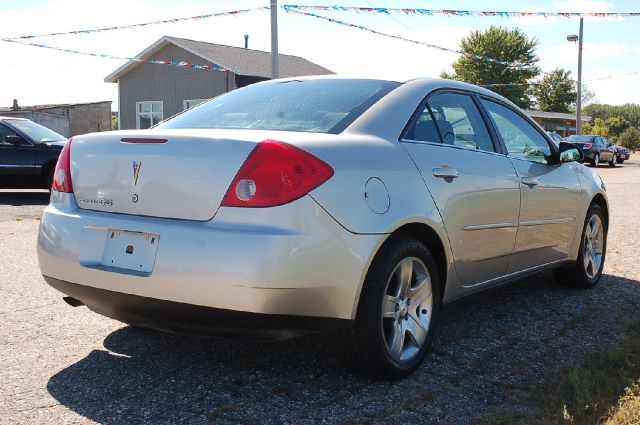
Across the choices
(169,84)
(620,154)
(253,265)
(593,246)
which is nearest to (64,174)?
(253,265)

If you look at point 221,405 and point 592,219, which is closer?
point 221,405

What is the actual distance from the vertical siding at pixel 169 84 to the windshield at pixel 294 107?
27.0 meters

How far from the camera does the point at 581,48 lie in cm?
3378

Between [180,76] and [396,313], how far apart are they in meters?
30.7

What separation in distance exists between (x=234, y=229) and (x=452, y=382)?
52.8 inches

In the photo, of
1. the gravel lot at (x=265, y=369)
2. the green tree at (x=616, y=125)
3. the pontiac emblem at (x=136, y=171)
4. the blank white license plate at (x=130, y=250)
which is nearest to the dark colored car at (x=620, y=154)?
the gravel lot at (x=265, y=369)

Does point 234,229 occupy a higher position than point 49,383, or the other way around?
point 234,229

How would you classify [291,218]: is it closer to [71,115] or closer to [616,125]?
[71,115]

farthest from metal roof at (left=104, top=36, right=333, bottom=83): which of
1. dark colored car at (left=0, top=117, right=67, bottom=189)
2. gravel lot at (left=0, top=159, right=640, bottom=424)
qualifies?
gravel lot at (left=0, top=159, right=640, bottom=424)

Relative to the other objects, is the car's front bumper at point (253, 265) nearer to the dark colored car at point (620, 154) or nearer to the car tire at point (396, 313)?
the car tire at point (396, 313)

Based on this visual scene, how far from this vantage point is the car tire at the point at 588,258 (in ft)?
17.7

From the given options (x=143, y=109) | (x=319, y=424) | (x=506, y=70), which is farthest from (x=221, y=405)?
(x=506, y=70)

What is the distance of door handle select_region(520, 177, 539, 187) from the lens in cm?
445

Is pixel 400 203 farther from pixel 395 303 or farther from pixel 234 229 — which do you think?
pixel 234 229
